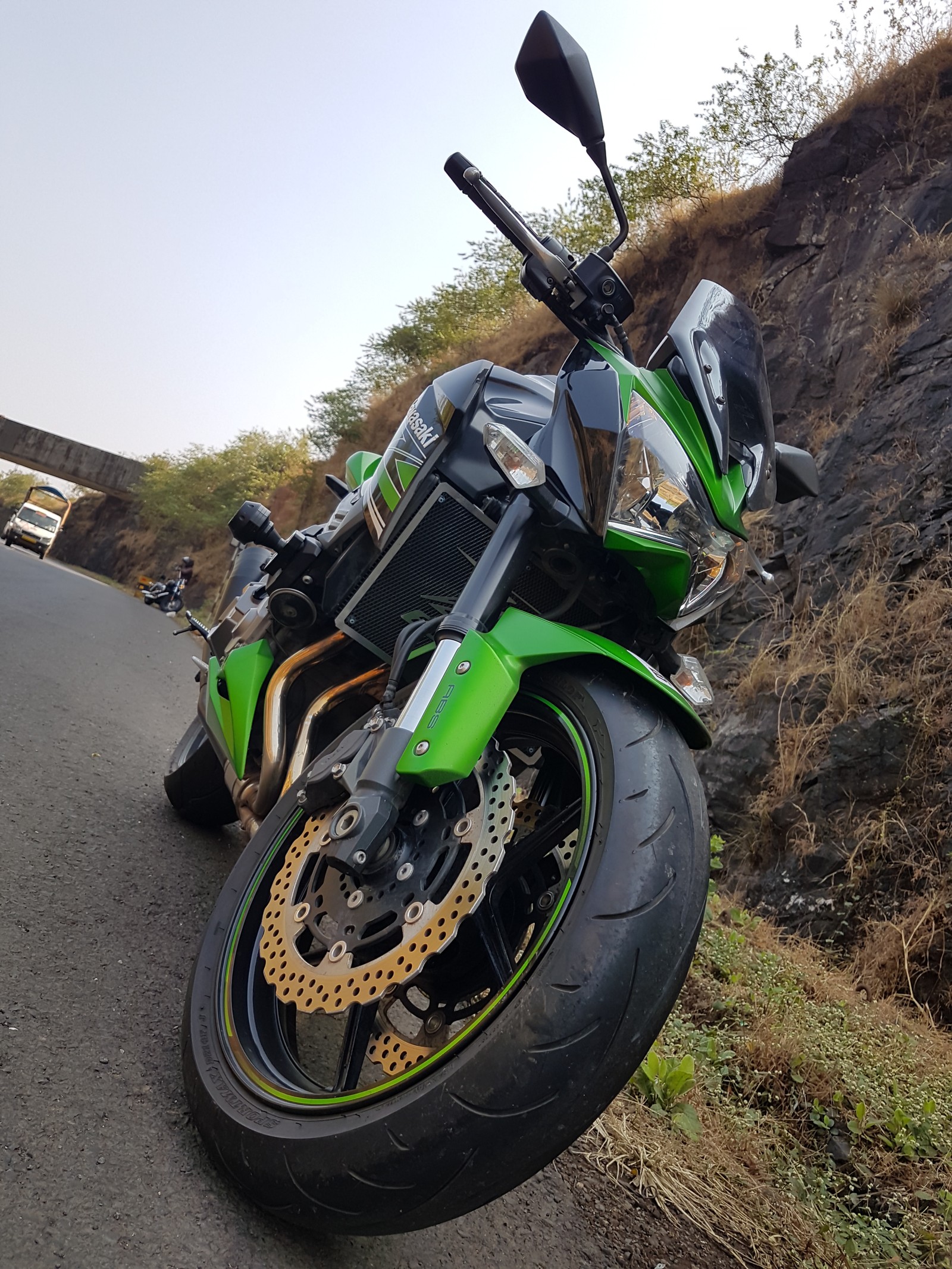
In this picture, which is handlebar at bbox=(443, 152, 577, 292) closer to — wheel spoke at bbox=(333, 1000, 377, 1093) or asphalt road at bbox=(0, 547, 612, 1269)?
wheel spoke at bbox=(333, 1000, 377, 1093)

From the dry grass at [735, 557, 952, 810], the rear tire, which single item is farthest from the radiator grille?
the dry grass at [735, 557, 952, 810]

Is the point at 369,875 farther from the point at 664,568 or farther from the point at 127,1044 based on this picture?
the point at 664,568

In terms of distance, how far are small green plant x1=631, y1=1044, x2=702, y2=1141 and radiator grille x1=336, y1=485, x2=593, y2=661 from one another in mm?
1242

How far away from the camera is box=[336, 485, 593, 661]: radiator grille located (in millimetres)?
2295

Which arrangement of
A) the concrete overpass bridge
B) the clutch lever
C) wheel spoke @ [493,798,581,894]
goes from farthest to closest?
the concrete overpass bridge, the clutch lever, wheel spoke @ [493,798,581,894]

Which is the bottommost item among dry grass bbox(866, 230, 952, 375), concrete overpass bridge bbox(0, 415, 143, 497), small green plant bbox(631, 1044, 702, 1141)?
concrete overpass bridge bbox(0, 415, 143, 497)

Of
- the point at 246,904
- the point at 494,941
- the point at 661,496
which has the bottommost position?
the point at 246,904

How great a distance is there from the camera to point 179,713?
232 inches

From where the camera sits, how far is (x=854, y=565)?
5742mm

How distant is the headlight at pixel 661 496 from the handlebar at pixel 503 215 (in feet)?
1.35

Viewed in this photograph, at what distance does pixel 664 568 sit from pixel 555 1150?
1096 millimetres

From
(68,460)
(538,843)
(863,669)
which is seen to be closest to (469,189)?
(538,843)

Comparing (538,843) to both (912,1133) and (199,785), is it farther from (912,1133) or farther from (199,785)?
(199,785)

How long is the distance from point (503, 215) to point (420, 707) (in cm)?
119
